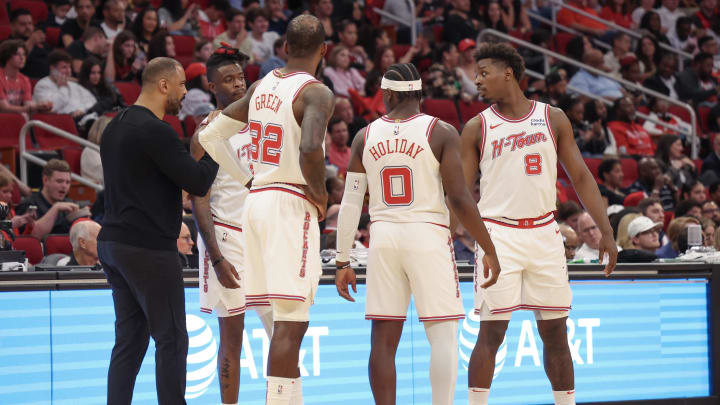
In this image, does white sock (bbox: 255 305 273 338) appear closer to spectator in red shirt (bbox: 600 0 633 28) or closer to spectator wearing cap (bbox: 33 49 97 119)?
spectator wearing cap (bbox: 33 49 97 119)

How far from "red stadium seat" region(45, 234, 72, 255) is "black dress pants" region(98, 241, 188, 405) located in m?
3.52

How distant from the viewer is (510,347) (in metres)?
6.57

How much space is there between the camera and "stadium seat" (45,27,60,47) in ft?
36.7

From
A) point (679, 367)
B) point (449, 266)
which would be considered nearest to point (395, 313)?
point (449, 266)

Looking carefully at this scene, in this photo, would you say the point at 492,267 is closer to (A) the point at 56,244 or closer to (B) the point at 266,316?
(B) the point at 266,316

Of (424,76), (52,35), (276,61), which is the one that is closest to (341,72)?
(276,61)

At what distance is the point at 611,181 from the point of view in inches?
430

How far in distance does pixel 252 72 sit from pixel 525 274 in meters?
6.80

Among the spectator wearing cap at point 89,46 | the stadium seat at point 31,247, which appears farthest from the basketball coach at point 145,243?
the spectator wearing cap at point 89,46

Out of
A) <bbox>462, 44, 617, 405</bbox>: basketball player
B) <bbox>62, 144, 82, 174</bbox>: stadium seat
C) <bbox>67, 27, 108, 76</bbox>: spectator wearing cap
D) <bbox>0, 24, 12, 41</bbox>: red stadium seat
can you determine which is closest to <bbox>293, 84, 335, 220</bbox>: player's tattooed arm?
<bbox>462, 44, 617, 405</bbox>: basketball player

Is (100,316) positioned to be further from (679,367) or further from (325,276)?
(679,367)

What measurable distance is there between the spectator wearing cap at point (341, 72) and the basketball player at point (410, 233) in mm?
6795

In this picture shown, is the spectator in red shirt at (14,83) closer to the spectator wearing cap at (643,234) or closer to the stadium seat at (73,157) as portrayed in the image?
the stadium seat at (73,157)

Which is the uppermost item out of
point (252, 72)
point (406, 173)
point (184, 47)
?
point (184, 47)
